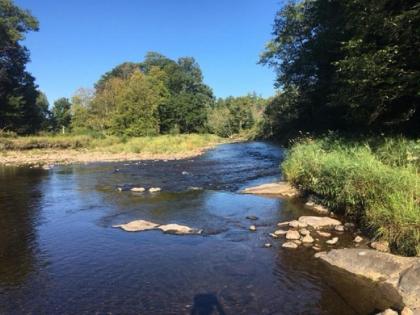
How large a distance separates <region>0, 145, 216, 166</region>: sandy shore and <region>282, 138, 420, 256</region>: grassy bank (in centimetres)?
2168

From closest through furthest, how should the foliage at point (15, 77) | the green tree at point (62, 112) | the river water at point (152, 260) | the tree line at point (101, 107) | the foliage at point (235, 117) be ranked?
→ the river water at point (152, 260) < the foliage at point (15, 77) < the tree line at point (101, 107) < the green tree at point (62, 112) < the foliage at point (235, 117)

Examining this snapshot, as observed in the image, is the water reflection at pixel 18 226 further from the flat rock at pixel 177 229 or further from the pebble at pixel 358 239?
the pebble at pixel 358 239

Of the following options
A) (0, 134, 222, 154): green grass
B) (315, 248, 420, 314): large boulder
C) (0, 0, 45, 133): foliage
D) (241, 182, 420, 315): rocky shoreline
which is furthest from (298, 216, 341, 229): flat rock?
(0, 0, 45, 133): foliage

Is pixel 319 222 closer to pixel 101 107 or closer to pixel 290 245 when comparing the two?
pixel 290 245

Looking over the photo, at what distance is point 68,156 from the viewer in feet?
122

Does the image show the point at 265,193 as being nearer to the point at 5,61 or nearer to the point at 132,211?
the point at 132,211

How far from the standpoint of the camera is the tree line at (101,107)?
5391cm

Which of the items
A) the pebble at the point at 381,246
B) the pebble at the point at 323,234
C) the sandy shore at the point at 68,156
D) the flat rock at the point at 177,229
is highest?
the sandy shore at the point at 68,156

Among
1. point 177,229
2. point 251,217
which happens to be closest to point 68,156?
point 251,217

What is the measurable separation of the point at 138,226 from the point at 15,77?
5342cm

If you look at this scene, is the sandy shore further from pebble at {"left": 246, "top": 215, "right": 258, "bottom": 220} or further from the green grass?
pebble at {"left": 246, "top": 215, "right": 258, "bottom": 220}

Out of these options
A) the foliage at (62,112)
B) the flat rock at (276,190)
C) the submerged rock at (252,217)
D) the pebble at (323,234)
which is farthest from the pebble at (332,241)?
the foliage at (62,112)

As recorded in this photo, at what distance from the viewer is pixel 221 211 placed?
554 inches

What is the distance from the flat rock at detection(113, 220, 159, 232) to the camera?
1179 cm
